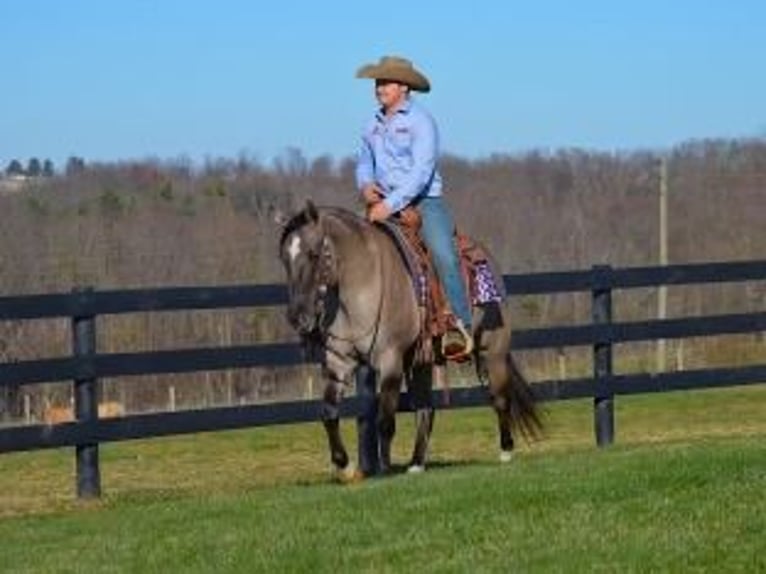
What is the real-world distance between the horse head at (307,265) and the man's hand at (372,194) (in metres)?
0.85

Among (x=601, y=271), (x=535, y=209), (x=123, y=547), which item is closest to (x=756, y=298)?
(x=535, y=209)

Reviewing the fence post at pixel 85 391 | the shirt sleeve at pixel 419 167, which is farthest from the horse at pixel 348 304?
the fence post at pixel 85 391

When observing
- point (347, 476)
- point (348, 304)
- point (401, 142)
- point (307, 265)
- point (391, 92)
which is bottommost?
point (347, 476)

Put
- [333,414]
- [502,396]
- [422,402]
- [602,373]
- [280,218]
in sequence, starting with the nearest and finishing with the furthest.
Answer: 1. [280,218]
2. [333,414]
3. [422,402]
4. [502,396]
5. [602,373]

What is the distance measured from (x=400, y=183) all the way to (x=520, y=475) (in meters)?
2.22

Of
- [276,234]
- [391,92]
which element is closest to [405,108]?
[391,92]

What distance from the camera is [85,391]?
38.4ft

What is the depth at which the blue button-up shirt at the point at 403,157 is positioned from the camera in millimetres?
11062

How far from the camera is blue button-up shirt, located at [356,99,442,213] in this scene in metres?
11.1

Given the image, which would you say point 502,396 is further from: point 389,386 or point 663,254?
point 663,254

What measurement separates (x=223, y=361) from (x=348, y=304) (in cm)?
187

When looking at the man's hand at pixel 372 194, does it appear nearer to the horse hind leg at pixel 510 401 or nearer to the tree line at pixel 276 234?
the horse hind leg at pixel 510 401

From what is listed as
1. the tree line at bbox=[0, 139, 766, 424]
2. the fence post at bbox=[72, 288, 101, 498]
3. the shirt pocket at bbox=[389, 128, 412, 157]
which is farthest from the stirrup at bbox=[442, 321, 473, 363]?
the tree line at bbox=[0, 139, 766, 424]

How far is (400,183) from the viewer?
36.5ft
